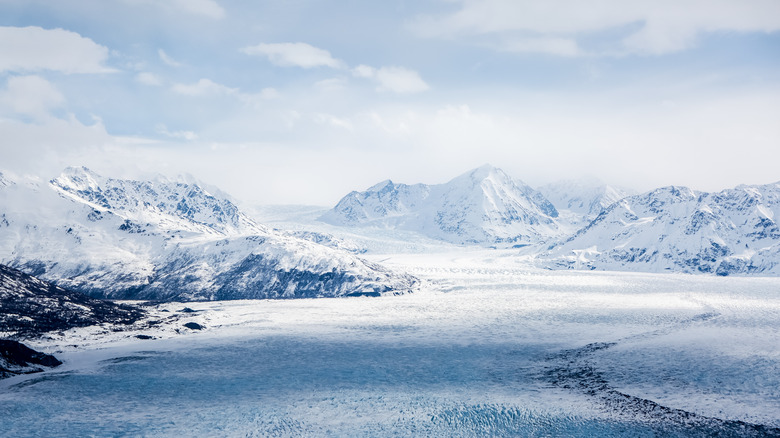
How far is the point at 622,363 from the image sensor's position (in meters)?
119

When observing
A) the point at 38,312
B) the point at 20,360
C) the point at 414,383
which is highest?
the point at 38,312

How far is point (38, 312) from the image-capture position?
17850 centimetres

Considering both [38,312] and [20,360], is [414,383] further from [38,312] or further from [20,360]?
[38,312]

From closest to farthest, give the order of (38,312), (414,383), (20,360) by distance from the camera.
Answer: (414,383)
(20,360)
(38,312)

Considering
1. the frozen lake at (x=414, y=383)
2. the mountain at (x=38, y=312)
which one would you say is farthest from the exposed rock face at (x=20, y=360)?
the mountain at (x=38, y=312)

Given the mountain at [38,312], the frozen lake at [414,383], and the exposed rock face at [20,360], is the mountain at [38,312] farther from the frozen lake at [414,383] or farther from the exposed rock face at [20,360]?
the exposed rock face at [20,360]

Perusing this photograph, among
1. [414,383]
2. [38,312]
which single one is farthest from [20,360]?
[414,383]

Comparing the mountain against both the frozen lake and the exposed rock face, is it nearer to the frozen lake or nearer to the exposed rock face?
the frozen lake

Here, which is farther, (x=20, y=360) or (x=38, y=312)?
(x=38, y=312)

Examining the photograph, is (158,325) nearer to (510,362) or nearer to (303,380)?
(303,380)

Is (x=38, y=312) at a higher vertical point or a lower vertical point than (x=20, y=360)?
higher

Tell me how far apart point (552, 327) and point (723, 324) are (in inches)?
2170

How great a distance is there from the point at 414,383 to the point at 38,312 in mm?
144516

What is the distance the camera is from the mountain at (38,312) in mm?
163125
